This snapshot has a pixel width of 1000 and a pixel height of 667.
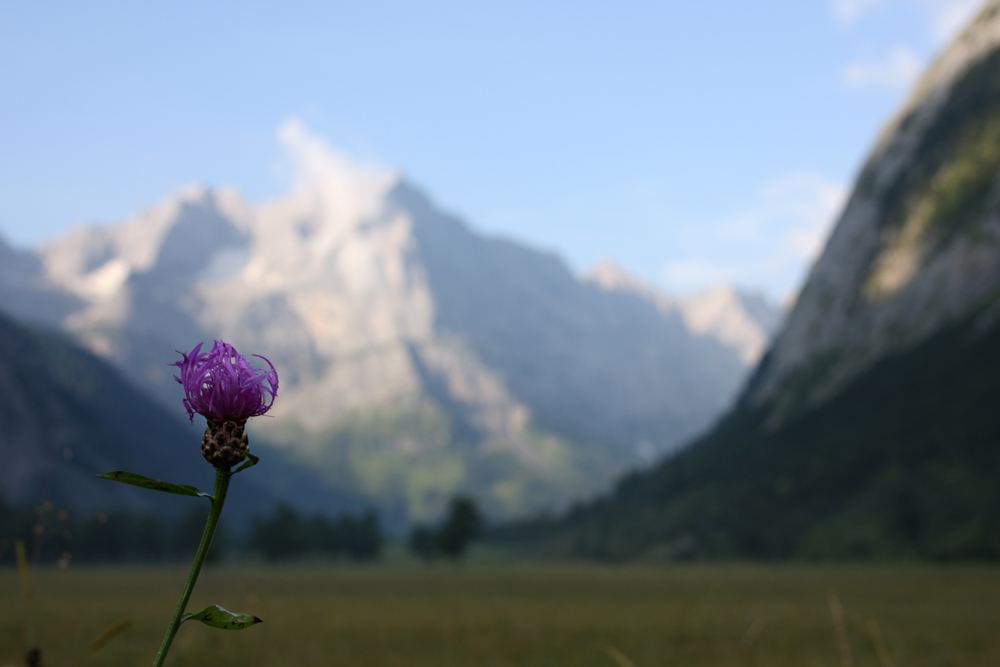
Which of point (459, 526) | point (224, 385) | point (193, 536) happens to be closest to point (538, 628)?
point (224, 385)

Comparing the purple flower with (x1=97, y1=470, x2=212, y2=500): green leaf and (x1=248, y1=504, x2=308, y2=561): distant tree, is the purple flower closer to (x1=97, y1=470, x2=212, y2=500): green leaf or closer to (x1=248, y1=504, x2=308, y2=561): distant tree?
(x1=97, y1=470, x2=212, y2=500): green leaf

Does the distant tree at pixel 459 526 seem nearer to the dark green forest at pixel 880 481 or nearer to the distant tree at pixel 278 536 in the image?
the distant tree at pixel 278 536

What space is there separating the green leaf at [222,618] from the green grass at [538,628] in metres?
4.40

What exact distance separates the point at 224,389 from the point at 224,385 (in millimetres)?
15

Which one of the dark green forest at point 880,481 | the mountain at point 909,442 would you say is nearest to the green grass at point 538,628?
the dark green forest at point 880,481

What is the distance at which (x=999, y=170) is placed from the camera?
591ft

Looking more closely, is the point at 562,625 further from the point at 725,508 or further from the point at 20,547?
the point at 725,508

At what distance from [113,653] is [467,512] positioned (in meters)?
100

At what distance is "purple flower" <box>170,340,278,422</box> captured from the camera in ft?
7.52

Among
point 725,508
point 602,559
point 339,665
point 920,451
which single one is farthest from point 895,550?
point 339,665

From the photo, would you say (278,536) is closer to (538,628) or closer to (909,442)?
(538,628)

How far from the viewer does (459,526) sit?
12506 cm

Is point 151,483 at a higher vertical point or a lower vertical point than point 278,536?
lower

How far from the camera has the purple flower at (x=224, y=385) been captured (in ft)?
7.52
